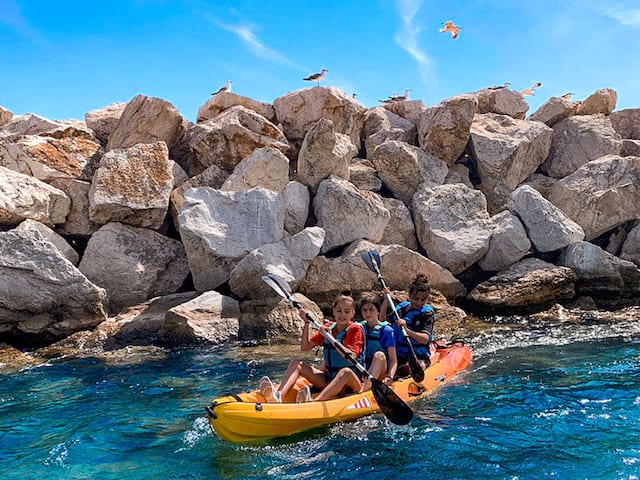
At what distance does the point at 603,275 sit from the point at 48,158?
564 inches

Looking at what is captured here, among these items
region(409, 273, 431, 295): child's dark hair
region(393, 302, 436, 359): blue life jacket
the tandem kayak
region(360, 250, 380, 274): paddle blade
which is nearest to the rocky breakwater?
region(360, 250, 380, 274): paddle blade

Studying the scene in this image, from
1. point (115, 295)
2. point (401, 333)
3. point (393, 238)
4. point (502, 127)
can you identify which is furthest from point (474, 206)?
point (115, 295)

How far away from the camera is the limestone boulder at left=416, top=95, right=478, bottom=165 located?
712 inches

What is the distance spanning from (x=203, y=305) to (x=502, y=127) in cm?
1284

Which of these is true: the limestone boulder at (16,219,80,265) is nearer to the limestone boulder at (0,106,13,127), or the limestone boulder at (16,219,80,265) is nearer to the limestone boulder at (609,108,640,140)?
the limestone boulder at (0,106,13,127)

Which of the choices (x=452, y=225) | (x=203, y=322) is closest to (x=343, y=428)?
(x=203, y=322)

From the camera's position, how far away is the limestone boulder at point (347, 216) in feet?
46.4

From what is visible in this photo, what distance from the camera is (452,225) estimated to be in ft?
48.7

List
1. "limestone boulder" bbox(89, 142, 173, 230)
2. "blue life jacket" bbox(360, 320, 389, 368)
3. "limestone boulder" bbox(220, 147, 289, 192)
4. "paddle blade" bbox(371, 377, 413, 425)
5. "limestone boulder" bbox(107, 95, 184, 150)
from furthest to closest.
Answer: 1. "limestone boulder" bbox(107, 95, 184, 150)
2. "limestone boulder" bbox(220, 147, 289, 192)
3. "limestone boulder" bbox(89, 142, 173, 230)
4. "blue life jacket" bbox(360, 320, 389, 368)
5. "paddle blade" bbox(371, 377, 413, 425)

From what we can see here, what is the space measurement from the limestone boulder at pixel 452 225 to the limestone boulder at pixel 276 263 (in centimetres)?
325

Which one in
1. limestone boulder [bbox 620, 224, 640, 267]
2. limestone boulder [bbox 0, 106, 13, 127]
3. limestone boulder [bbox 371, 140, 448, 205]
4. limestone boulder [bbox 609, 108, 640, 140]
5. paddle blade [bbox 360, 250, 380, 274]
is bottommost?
limestone boulder [bbox 620, 224, 640, 267]

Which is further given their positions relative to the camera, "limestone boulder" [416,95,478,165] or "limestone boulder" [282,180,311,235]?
"limestone boulder" [416,95,478,165]

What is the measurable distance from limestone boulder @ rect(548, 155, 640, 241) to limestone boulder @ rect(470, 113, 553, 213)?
168 cm

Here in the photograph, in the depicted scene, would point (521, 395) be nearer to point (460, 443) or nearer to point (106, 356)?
point (460, 443)
